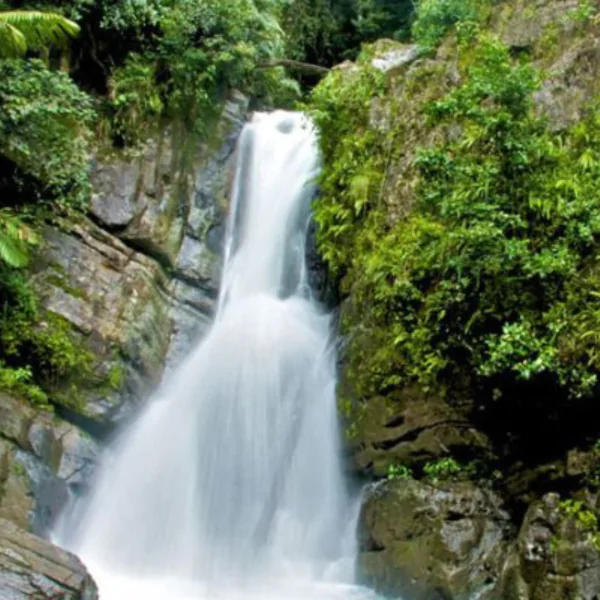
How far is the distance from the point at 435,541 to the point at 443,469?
81cm

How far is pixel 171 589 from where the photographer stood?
7367 mm

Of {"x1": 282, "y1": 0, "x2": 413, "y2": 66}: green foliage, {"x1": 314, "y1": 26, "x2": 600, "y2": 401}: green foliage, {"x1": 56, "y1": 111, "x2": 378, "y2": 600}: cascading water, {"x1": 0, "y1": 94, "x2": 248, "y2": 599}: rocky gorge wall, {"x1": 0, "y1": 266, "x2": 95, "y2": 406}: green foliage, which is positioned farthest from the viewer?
{"x1": 282, "y1": 0, "x2": 413, "y2": 66}: green foliage

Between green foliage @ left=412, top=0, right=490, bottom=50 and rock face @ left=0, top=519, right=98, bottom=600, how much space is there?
922cm

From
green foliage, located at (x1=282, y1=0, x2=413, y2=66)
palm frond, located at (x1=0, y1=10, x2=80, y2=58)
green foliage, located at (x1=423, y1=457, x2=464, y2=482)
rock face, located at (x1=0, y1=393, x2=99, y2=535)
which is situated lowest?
rock face, located at (x1=0, y1=393, x2=99, y2=535)

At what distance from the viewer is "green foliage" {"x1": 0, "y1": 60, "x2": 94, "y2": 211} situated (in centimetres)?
962

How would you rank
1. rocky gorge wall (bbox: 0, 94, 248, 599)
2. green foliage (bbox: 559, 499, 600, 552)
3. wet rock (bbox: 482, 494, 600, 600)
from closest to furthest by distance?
wet rock (bbox: 482, 494, 600, 600), green foliage (bbox: 559, 499, 600, 552), rocky gorge wall (bbox: 0, 94, 248, 599)

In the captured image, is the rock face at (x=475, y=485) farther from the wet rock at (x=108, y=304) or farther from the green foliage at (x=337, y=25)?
the green foliage at (x=337, y=25)

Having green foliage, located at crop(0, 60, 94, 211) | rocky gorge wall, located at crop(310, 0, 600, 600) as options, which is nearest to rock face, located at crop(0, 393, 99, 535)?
green foliage, located at crop(0, 60, 94, 211)

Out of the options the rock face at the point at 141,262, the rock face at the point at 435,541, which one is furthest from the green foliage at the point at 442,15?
the rock face at the point at 435,541

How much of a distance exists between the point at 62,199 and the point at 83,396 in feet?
9.59

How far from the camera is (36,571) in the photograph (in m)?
5.62

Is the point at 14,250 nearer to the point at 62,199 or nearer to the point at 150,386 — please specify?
the point at 62,199

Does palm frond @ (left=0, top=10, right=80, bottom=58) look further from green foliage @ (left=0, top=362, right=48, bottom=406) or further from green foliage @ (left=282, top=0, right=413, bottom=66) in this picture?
green foliage @ (left=282, top=0, right=413, bottom=66)

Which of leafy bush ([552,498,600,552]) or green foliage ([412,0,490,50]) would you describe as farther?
green foliage ([412,0,490,50])
